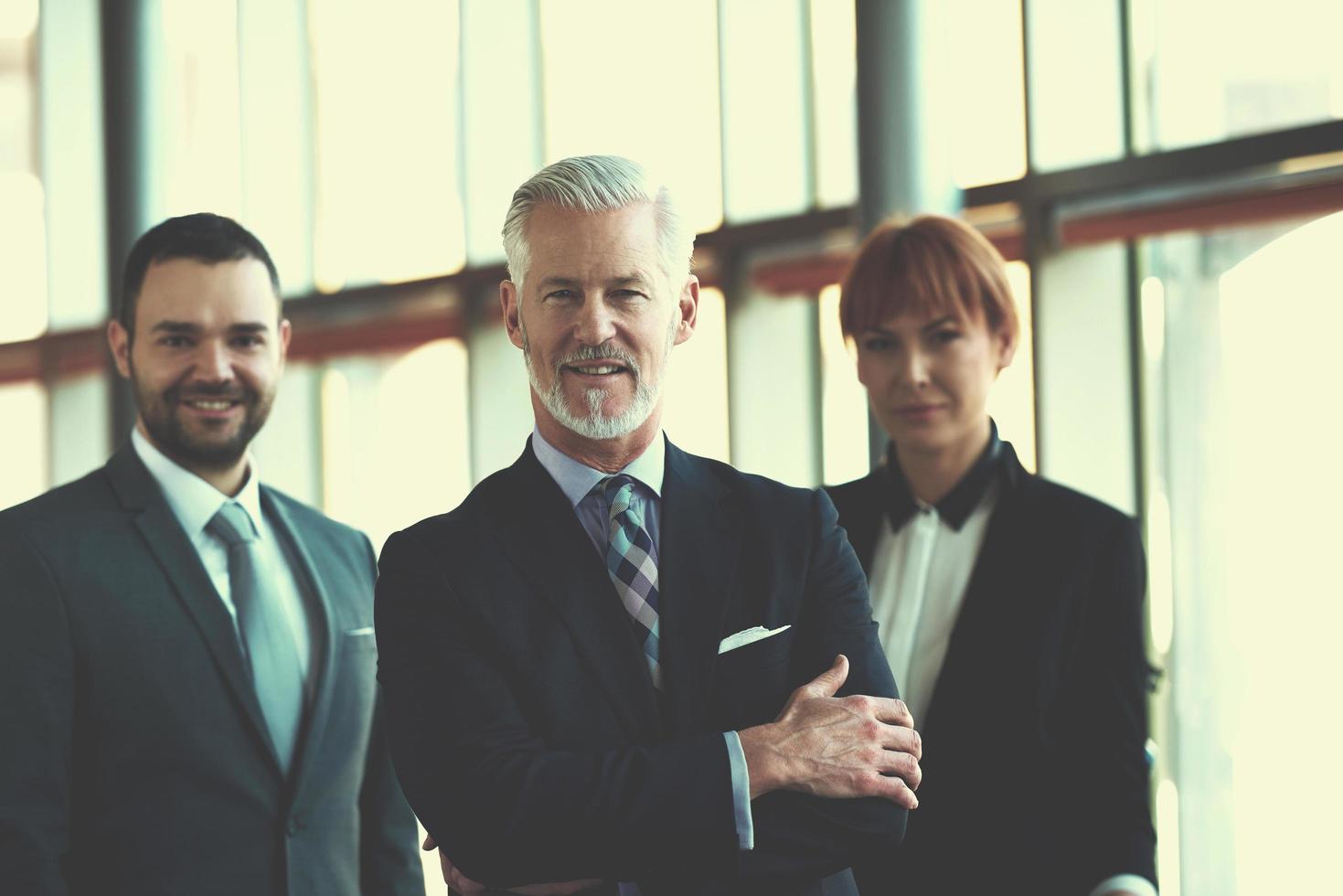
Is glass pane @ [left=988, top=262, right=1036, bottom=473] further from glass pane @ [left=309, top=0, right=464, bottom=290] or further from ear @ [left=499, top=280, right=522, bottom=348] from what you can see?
ear @ [left=499, top=280, right=522, bottom=348]

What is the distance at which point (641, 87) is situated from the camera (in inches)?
176

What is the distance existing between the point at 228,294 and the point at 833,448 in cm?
197

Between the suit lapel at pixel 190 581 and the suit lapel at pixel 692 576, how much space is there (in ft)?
2.93

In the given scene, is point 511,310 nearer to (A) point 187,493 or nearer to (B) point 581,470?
(B) point 581,470

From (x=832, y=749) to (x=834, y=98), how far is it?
2.76 meters

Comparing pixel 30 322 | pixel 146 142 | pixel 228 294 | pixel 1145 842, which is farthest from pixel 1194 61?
pixel 30 322

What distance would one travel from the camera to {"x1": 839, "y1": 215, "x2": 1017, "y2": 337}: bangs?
8.32 ft

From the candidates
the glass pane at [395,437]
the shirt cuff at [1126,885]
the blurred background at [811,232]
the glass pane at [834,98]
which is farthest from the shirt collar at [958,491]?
the glass pane at [395,437]

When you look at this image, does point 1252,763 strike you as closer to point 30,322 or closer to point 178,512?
point 178,512

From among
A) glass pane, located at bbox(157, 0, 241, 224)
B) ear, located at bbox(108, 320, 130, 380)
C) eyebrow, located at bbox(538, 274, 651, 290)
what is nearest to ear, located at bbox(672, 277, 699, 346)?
eyebrow, located at bbox(538, 274, 651, 290)

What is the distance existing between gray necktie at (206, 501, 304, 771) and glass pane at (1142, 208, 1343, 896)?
2.07 meters

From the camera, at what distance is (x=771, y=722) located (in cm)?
172

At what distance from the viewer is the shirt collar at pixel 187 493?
2.50 meters

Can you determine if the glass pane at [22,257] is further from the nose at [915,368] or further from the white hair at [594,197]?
the white hair at [594,197]
